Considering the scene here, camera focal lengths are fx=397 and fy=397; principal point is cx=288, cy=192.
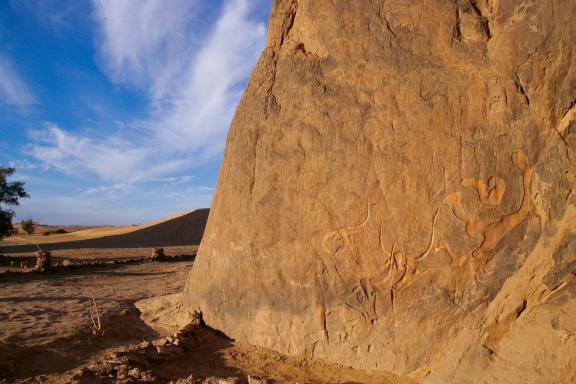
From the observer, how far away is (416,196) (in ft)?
11.9

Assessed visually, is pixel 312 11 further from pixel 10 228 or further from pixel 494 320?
pixel 10 228

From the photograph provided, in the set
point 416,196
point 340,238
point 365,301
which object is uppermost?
point 416,196

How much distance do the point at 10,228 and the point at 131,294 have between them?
498 inches

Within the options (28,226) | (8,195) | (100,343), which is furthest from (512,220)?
(28,226)

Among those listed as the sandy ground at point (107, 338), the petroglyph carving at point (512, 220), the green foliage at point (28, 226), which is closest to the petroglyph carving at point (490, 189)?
the petroglyph carving at point (512, 220)

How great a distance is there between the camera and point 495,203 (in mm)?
3410

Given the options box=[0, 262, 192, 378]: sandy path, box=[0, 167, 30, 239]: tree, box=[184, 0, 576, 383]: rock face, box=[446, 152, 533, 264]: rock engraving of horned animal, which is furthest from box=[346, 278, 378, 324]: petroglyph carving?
box=[0, 167, 30, 239]: tree

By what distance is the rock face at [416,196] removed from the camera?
3160 mm

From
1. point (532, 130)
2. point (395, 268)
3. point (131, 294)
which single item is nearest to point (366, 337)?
point (395, 268)

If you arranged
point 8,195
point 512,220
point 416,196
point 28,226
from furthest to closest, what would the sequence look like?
point 28,226 < point 8,195 < point 416,196 < point 512,220

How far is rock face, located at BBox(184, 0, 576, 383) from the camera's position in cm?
316

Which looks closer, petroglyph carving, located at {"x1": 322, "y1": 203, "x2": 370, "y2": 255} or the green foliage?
petroglyph carving, located at {"x1": 322, "y1": 203, "x2": 370, "y2": 255}

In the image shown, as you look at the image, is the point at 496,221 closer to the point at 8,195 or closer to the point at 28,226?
the point at 8,195

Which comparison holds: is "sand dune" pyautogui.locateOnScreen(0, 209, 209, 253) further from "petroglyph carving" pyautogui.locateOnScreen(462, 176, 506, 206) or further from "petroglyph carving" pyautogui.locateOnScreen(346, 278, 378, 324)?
"petroglyph carving" pyautogui.locateOnScreen(462, 176, 506, 206)
